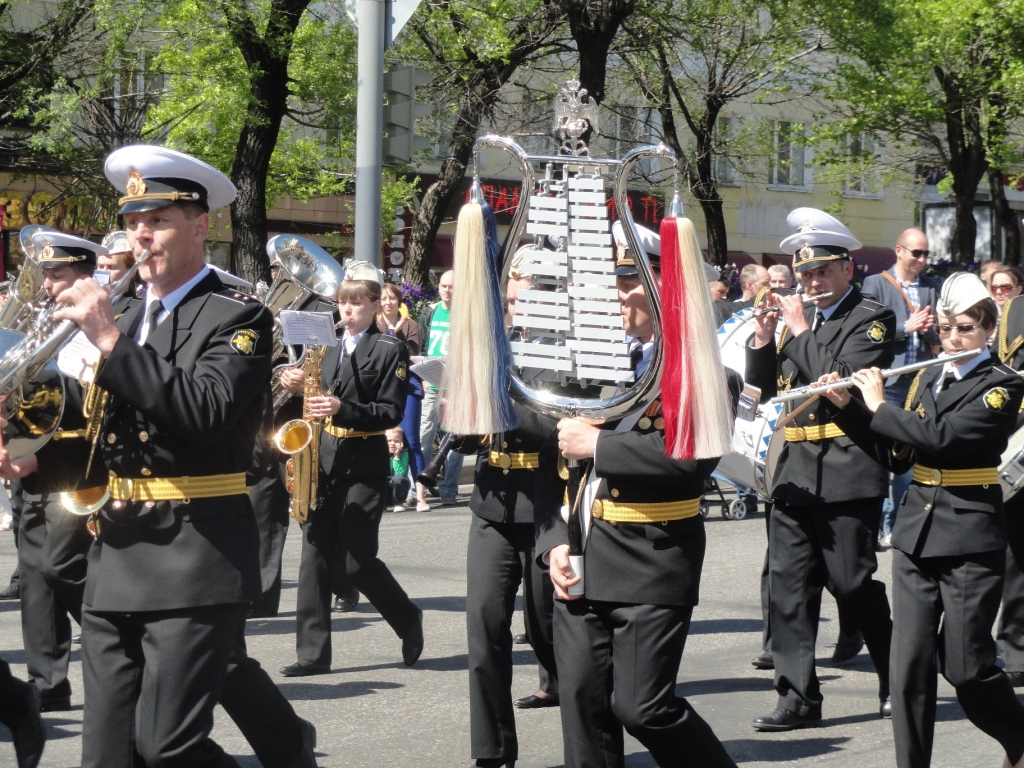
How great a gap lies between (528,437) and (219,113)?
12.2 m

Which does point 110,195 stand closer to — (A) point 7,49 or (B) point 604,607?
(A) point 7,49

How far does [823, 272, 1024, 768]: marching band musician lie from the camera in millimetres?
5191

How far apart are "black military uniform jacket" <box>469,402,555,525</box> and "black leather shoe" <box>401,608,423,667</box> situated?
168 cm

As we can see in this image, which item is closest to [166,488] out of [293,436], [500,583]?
[500,583]

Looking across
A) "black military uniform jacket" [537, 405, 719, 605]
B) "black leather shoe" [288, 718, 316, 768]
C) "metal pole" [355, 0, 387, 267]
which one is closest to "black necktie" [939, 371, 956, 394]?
"black military uniform jacket" [537, 405, 719, 605]

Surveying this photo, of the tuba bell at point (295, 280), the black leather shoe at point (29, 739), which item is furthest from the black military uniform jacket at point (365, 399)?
the black leather shoe at point (29, 739)

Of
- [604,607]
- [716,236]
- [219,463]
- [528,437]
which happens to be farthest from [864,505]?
[716,236]

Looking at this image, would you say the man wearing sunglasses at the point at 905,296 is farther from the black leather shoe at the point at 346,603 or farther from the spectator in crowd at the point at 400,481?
the spectator in crowd at the point at 400,481

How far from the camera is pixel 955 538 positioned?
5242 millimetres

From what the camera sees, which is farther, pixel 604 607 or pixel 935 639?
pixel 935 639

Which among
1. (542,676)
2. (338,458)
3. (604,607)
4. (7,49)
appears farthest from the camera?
(7,49)

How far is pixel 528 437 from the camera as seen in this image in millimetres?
5453

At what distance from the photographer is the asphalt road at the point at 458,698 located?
589 cm

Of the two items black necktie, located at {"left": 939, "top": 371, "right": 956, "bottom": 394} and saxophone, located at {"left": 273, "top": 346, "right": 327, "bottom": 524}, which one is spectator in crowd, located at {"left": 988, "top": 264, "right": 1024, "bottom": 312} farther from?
saxophone, located at {"left": 273, "top": 346, "right": 327, "bottom": 524}
